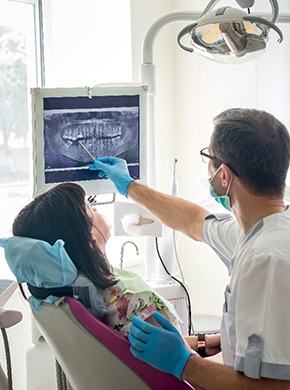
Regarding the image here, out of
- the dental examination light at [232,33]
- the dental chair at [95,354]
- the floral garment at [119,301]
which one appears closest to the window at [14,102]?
the dental examination light at [232,33]

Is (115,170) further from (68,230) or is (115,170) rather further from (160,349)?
(160,349)

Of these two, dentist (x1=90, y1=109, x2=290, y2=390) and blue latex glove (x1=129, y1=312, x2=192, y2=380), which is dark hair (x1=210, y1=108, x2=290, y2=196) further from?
blue latex glove (x1=129, y1=312, x2=192, y2=380)

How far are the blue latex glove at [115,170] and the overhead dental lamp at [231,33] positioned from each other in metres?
0.51

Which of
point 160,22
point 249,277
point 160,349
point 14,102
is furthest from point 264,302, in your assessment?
point 14,102

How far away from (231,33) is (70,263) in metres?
0.91

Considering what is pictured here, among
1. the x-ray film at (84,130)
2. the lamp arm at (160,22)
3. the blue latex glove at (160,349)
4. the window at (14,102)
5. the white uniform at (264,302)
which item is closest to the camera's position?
the white uniform at (264,302)

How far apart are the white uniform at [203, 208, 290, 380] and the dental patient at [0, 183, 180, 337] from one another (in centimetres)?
33

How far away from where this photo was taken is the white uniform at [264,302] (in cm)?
140

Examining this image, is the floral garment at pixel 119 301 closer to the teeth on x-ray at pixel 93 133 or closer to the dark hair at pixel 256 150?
the dark hair at pixel 256 150

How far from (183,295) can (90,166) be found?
622mm

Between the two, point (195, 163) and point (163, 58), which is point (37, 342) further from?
point (163, 58)

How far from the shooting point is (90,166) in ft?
7.50

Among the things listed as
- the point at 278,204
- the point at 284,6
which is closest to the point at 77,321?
the point at 278,204

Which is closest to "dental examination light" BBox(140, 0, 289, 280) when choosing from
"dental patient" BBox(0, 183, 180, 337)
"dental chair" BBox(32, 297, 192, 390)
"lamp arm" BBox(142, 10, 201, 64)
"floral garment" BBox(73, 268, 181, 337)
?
"lamp arm" BBox(142, 10, 201, 64)
